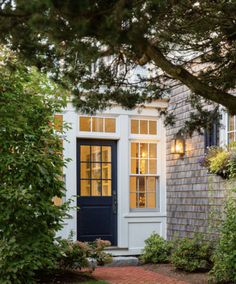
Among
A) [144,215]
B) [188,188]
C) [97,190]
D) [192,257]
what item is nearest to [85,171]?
[97,190]

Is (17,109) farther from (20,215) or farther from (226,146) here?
(226,146)

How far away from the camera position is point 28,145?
7328mm

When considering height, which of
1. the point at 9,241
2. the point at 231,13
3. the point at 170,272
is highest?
the point at 231,13

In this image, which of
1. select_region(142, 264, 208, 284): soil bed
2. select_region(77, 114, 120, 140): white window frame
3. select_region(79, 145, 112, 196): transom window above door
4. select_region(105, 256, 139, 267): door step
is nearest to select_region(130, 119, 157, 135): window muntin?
select_region(77, 114, 120, 140): white window frame

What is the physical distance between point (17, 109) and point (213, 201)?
3874 millimetres

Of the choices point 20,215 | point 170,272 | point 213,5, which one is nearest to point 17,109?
point 20,215

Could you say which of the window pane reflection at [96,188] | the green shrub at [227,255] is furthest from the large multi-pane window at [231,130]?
the window pane reflection at [96,188]

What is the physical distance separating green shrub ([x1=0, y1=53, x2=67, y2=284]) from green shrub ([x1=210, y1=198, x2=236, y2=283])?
2.26m

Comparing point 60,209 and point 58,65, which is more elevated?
point 58,65

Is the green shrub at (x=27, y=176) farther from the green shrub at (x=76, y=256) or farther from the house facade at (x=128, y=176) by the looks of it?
the house facade at (x=128, y=176)

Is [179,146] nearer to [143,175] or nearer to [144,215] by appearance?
[143,175]

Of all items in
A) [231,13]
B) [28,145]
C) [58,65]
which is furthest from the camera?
[28,145]

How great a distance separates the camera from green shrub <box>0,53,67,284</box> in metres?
6.82

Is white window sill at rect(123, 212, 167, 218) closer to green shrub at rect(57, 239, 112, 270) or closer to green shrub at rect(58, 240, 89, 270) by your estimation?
green shrub at rect(57, 239, 112, 270)
